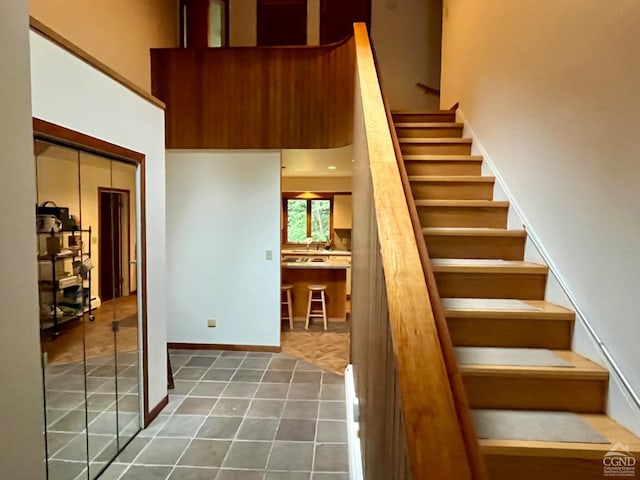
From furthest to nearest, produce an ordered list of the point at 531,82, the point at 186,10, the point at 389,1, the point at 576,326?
the point at 389,1 < the point at 186,10 < the point at 531,82 < the point at 576,326

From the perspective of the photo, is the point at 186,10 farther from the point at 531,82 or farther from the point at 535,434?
the point at 535,434

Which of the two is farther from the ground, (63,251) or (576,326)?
(63,251)

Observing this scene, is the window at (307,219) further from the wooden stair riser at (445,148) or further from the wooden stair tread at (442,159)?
the wooden stair tread at (442,159)

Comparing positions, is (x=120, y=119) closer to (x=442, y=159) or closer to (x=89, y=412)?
(x=89, y=412)

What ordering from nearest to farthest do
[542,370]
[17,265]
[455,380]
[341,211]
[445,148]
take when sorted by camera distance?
1. [455,380]
2. [17,265]
3. [542,370]
4. [445,148]
5. [341,211]

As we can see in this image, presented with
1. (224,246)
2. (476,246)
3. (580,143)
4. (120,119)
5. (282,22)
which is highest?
(282,22)

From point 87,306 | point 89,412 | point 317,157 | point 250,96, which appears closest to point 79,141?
point 87,306

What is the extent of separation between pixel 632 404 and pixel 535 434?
1.33 ft

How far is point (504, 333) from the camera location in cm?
203

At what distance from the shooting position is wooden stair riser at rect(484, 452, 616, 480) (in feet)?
4.81

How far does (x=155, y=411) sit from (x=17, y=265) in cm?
257

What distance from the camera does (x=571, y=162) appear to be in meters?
2.09

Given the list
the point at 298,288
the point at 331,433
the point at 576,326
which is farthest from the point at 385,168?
the point at 298,288

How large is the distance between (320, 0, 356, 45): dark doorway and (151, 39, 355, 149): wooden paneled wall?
213cm
